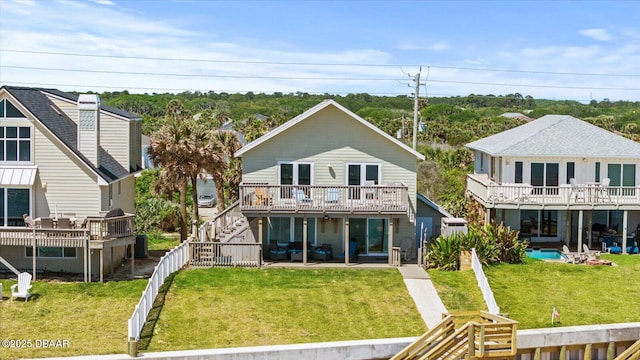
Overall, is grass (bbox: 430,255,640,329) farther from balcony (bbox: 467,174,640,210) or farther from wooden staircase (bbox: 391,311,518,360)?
wooden staircase (bbox: 391,311,518,360)

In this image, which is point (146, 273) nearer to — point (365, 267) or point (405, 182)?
point (365, 267)

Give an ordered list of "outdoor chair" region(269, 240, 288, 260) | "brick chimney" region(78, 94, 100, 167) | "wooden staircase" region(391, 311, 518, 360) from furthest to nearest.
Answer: "outdoor chair" region(269, 240, 288, 260)
"brick chimney" region(78, 94, 100, 167)
"wooden staircase" region(391, 311, 518, 360)

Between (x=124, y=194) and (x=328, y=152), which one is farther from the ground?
(x=328, y=152)

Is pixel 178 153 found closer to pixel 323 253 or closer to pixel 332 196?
pixel 332 196

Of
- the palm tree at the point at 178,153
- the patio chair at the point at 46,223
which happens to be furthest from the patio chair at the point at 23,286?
the palm tree at the point at 178,153

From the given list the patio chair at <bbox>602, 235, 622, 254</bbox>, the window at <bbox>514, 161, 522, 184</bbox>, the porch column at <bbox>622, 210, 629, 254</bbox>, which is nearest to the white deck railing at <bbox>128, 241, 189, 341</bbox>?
the window at <bbox>514, 161, 522, 184</bbox>

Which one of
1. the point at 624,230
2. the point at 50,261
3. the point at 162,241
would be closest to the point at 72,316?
the point at 50,261

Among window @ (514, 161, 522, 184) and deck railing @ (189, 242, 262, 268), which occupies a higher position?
window @ (514, 161, 522, 184)
